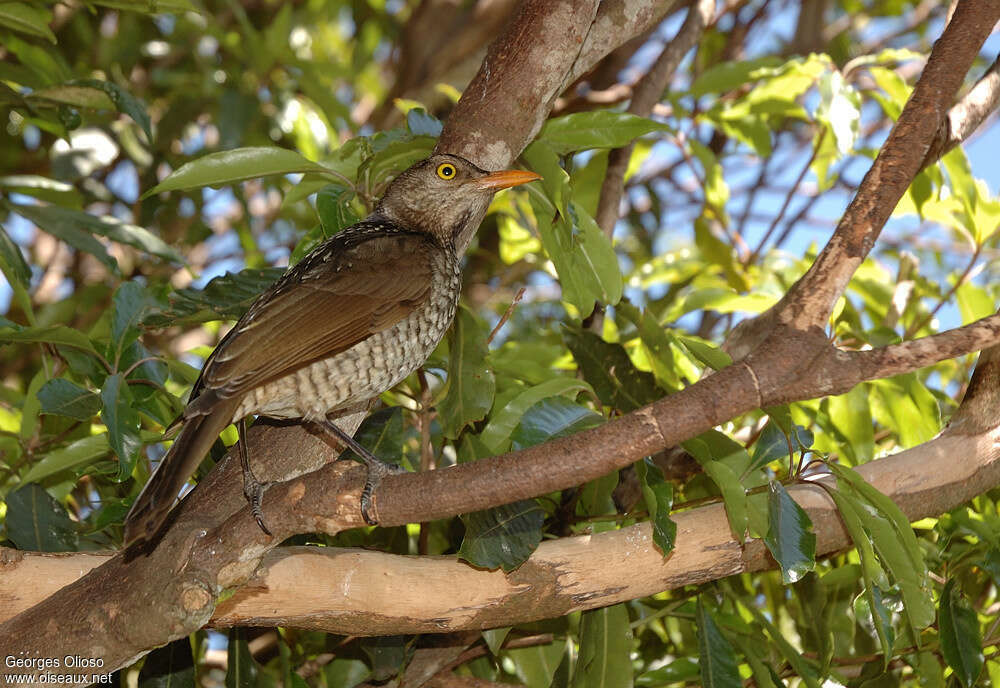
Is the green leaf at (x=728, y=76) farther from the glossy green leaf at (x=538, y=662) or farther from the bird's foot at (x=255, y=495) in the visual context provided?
the bird's foot at (x=255, y=495)

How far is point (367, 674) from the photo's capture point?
3252 millimetres

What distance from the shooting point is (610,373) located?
10.7ft

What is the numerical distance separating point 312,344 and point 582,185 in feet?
4.66

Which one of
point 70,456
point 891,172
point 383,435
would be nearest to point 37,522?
point 70,456

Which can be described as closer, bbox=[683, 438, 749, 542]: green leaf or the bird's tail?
the bird's tail

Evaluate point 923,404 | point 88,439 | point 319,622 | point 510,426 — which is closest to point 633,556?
point 510,426

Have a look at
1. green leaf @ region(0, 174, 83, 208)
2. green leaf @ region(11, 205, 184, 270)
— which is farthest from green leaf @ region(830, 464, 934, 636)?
green leaf @ region(0, 174, 83, 208)

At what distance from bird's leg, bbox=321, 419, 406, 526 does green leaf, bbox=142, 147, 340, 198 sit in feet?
2.53

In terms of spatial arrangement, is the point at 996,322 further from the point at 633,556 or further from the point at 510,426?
the point at 510,426

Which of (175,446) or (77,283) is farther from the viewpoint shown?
(77,283)

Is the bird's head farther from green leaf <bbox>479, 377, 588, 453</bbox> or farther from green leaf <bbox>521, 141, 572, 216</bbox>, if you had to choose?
green leaf <bbox>479, 377, 588, 453</bbox>

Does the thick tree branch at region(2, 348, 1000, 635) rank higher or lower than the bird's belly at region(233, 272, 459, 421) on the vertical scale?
lower

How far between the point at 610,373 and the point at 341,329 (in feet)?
2.87

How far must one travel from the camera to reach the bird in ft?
8.73
